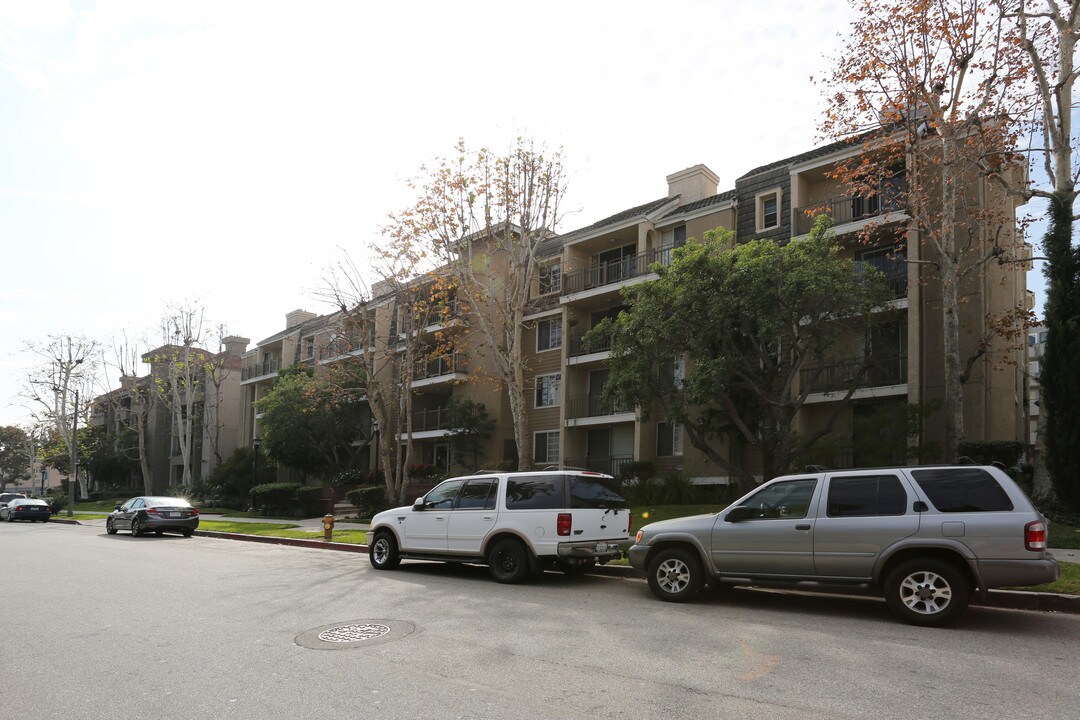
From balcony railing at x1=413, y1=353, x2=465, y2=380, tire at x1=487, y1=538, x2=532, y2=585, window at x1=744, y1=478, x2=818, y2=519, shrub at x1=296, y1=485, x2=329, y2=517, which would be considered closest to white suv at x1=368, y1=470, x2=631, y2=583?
tire at x1=487, y1=538, x2=532, y2=585

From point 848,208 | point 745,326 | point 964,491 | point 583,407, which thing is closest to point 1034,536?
point 964,491

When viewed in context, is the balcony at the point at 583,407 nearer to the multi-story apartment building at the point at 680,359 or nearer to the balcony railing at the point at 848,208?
the multi-story apartment building at the point at 680,359

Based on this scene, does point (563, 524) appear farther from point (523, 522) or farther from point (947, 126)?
point (947, 126)

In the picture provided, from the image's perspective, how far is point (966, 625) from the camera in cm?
782

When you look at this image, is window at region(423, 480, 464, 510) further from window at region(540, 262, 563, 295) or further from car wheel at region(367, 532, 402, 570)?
window at region(540, 262, 563, 295)

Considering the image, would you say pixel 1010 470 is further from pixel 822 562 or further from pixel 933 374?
pixel 822 562

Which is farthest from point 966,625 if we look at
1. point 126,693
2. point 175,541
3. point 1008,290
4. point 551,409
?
point 551,409

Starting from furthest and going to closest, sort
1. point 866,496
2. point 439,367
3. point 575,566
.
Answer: point 439,367, point 575,566, point 866,496

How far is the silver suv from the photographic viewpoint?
298 inches

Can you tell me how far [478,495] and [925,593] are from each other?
259 inches

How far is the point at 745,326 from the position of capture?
18031 mm

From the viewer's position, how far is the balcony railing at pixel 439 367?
3338cm

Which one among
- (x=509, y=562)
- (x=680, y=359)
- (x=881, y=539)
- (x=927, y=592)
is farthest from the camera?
(x=680, y=359)

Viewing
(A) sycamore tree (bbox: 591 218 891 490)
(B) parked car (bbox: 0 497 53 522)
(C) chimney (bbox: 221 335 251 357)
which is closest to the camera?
(A) sycamore tree (bbox: 591 218 891 490)
